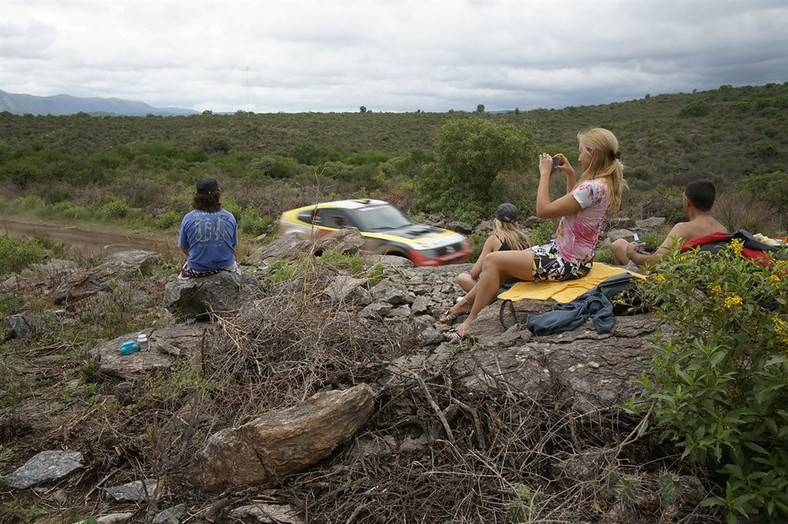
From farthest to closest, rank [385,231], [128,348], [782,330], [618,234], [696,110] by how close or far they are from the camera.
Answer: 1. [696,110]
2. [618,234]
3. [385,231]
4. [128,348]
5. [782,330]

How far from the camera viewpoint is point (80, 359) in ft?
17.7

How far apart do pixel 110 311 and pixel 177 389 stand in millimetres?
2959

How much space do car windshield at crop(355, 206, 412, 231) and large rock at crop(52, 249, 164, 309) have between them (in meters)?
3.74

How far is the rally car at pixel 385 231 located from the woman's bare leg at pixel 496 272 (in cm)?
374

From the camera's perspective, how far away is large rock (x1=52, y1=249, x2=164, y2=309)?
773cm

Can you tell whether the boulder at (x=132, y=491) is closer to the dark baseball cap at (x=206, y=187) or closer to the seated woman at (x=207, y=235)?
the seated woman at (x=207, y=235)

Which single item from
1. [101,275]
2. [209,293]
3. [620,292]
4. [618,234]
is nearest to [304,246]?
[101,275]

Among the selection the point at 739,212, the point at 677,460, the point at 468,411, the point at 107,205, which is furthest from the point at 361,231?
the point at 107,205

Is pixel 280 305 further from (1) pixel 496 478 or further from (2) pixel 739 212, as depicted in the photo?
(2) pixel 739 212

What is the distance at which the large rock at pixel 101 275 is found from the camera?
25.3ft

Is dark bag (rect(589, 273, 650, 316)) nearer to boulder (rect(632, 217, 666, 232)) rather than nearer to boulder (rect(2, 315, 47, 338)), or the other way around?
boulder (rect(2, 315, 47, 338))

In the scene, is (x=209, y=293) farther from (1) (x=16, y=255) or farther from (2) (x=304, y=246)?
(1) (x=16, y=255)

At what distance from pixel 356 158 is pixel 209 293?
78.0ft

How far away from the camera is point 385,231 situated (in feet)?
29.5
